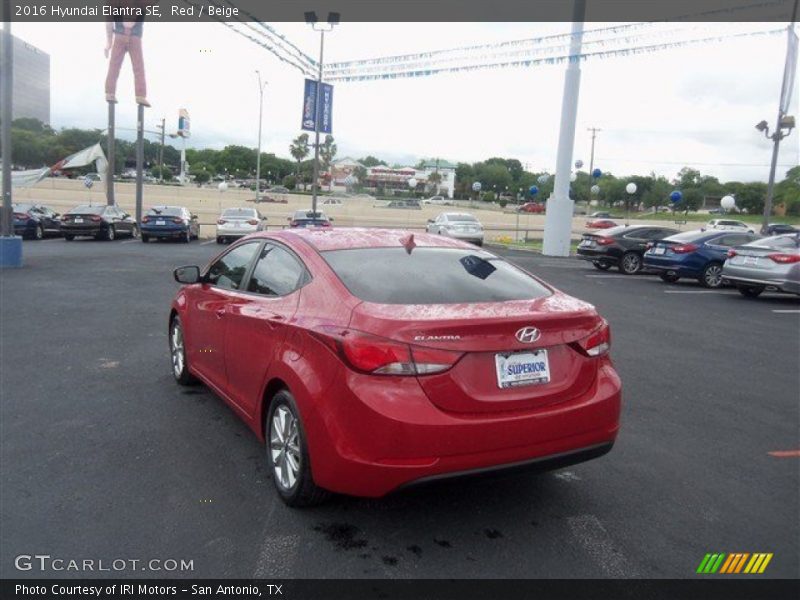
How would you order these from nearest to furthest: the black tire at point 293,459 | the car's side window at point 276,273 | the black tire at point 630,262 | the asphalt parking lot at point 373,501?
the asphalt parking lot at point 373,501
the black tire at point 293,459
the car's side window at point 276,273
the black tire at point 630,262

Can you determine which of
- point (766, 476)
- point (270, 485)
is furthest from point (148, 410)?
point (766, 476)

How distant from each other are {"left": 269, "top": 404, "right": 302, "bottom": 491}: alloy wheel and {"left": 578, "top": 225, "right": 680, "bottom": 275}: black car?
55.7 ft

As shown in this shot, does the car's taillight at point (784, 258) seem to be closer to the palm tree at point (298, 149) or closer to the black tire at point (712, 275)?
the black tire at point (712, 275)

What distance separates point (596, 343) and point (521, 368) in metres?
0.60

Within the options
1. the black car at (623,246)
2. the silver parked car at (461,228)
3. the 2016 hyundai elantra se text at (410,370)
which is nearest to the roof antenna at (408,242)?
the 2016 hyundai elantra se text at (410,370)

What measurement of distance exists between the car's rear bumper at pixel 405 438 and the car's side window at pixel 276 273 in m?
1.04

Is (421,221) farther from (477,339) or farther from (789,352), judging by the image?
(477,339)

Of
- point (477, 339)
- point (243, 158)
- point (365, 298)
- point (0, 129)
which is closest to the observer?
point (477, 339)

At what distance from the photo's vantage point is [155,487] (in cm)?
405

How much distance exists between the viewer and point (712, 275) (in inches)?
648

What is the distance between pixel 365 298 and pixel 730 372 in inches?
224

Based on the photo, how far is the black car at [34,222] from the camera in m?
24.9

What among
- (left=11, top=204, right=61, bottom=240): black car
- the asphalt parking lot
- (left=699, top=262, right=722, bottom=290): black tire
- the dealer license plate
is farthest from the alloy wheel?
(left=11, top=204, right=61, bottom=240): black car

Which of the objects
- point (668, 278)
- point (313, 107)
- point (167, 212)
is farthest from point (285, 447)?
point (313, 107)
